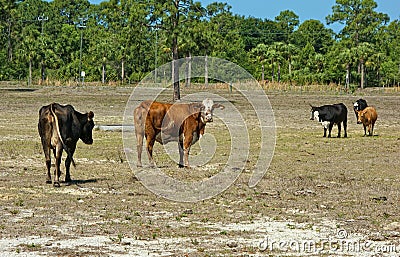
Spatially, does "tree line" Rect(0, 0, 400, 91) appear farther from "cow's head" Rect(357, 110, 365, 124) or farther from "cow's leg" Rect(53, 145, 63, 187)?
"cow's leg" Rect(53, 145, 63, 187)

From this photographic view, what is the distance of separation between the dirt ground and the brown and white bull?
656 millimetres

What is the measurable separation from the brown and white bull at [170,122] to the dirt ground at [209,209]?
2.15 ft

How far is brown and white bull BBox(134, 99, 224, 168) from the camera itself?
623 inches

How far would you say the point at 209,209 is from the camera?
1136cm

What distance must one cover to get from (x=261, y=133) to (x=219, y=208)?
15.6 meters

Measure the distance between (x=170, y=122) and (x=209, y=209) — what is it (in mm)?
4908

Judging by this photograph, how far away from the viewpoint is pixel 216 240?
9117mm

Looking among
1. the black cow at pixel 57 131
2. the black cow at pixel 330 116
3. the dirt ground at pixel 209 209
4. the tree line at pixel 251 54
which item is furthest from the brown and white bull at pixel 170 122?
the tree line at pixel 251 54

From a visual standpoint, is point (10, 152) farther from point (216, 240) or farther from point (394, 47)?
point (394, 47)

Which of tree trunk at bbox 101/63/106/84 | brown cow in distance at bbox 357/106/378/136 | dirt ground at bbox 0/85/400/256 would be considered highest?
tree trunk at bbox 101/63/106/84

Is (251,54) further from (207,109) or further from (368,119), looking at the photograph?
(207,109)

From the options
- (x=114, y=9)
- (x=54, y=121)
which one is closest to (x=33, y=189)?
(x=54, y=121)

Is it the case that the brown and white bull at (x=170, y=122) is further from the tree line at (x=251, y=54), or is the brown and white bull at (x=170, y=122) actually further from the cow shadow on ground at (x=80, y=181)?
the tree line at (x=251, y=54)

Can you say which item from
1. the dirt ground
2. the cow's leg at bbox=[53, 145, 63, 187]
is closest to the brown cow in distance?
the dirt ground
